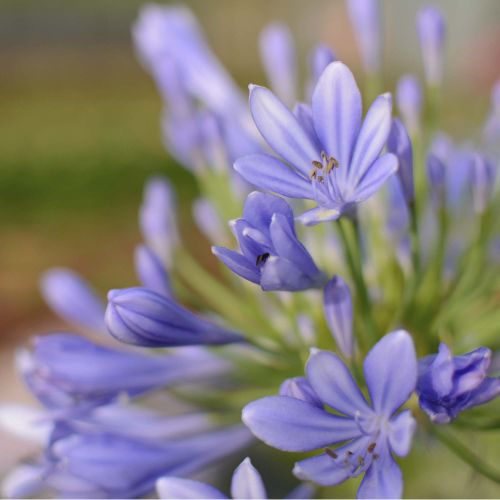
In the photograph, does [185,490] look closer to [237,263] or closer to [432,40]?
[237,263]

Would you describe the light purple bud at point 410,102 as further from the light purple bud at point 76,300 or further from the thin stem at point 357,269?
the light purple bud at point 76,300

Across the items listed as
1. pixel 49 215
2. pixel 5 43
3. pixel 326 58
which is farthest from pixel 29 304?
pixel 5 43

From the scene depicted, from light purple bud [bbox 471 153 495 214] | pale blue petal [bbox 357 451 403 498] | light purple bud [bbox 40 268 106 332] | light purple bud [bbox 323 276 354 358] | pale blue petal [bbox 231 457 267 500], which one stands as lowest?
pale blue petal [bbox 357 451 403 498]


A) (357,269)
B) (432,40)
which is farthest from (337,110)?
(432,40)

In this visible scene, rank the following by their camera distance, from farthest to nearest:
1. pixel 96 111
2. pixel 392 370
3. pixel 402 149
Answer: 1. pixel 96 111
2. pixel 402 149
3. pixel 392 370

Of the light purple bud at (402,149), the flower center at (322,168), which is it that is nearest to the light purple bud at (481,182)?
Result: the light purple bud at (402,149)

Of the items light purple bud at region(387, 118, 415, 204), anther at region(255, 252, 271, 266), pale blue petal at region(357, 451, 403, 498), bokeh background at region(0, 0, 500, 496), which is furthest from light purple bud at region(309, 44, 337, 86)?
bokeh background at region(0, 0, 500, 496)

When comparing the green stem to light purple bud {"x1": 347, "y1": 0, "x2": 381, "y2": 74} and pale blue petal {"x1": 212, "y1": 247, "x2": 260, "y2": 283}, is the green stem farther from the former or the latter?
light purple bud {"x1": 347, "y1": 0, "x2": 381, "y2": 74}
